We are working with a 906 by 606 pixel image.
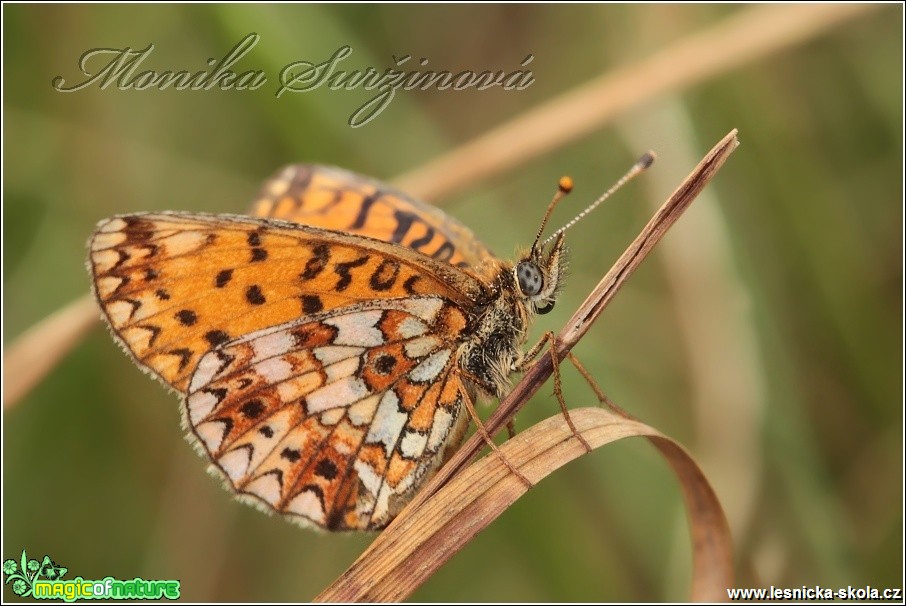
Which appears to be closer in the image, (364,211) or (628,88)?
(364,211)

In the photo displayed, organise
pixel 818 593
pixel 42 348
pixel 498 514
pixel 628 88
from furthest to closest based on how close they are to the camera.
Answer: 1. pixel 628 88
2. pixel 42 348
3. pixel 818 593
4. pixel 498 514

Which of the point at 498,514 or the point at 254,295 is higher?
the point at 254,295

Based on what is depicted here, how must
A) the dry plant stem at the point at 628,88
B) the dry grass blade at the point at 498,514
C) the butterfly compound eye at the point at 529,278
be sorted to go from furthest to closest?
the dry plant stem at the point at 628,88, the butterfly compound eye at the point at 529,278, the dry grass blade at the point at 498,514

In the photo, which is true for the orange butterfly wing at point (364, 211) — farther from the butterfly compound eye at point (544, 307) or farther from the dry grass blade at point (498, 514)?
the dry grass blade at point (498, 514)

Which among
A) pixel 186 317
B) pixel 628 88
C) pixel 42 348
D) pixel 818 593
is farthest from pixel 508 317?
pixel 42 348

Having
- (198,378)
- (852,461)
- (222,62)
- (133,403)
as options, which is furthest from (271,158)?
(852,461)

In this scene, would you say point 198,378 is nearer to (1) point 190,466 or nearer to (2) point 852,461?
(1) point 190,466

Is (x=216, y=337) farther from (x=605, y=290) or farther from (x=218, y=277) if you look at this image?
(x=605, y=290)

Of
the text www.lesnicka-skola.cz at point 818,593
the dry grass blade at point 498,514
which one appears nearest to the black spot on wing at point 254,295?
the dry grass blade at point 498,514
